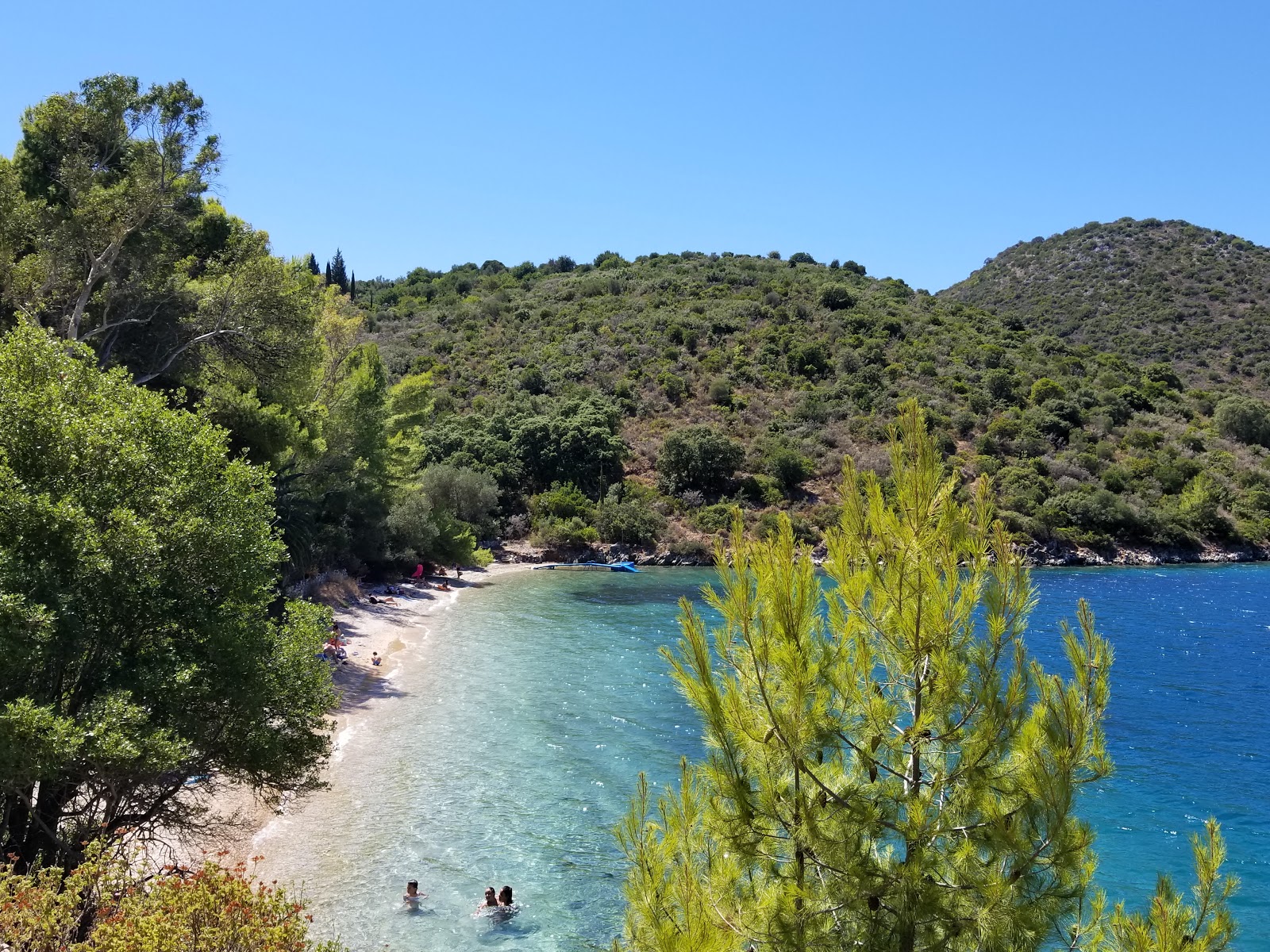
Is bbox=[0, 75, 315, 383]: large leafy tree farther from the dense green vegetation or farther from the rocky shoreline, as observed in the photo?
the rocky shoreline

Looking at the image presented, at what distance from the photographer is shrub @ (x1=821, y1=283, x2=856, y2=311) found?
8062cm

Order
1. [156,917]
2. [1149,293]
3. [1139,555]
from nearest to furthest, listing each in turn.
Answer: [156,917] → [1139,555] → [1149,293]

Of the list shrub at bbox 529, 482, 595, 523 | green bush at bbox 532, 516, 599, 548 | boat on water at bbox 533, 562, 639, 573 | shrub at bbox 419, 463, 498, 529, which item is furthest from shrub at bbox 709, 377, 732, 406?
shrub at bbox 419, 463, 498, 529

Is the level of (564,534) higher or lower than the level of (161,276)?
lower

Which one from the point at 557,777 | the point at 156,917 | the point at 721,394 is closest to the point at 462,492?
the point at 721,394

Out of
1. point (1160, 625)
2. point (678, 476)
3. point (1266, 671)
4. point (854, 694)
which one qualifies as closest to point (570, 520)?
point (678, 476)

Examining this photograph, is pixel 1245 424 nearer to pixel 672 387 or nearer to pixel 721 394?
pixel 721 394

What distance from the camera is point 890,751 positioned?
4.55 metres

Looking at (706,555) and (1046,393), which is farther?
(1046,393)

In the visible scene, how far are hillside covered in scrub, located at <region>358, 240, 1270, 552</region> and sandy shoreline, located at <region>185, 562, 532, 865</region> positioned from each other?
970cm

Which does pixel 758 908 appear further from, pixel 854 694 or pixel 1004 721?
pixel 1004 721

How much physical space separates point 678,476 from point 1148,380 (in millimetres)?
44360

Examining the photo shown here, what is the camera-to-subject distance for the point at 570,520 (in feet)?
173

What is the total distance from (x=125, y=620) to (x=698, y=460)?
49.7 m
